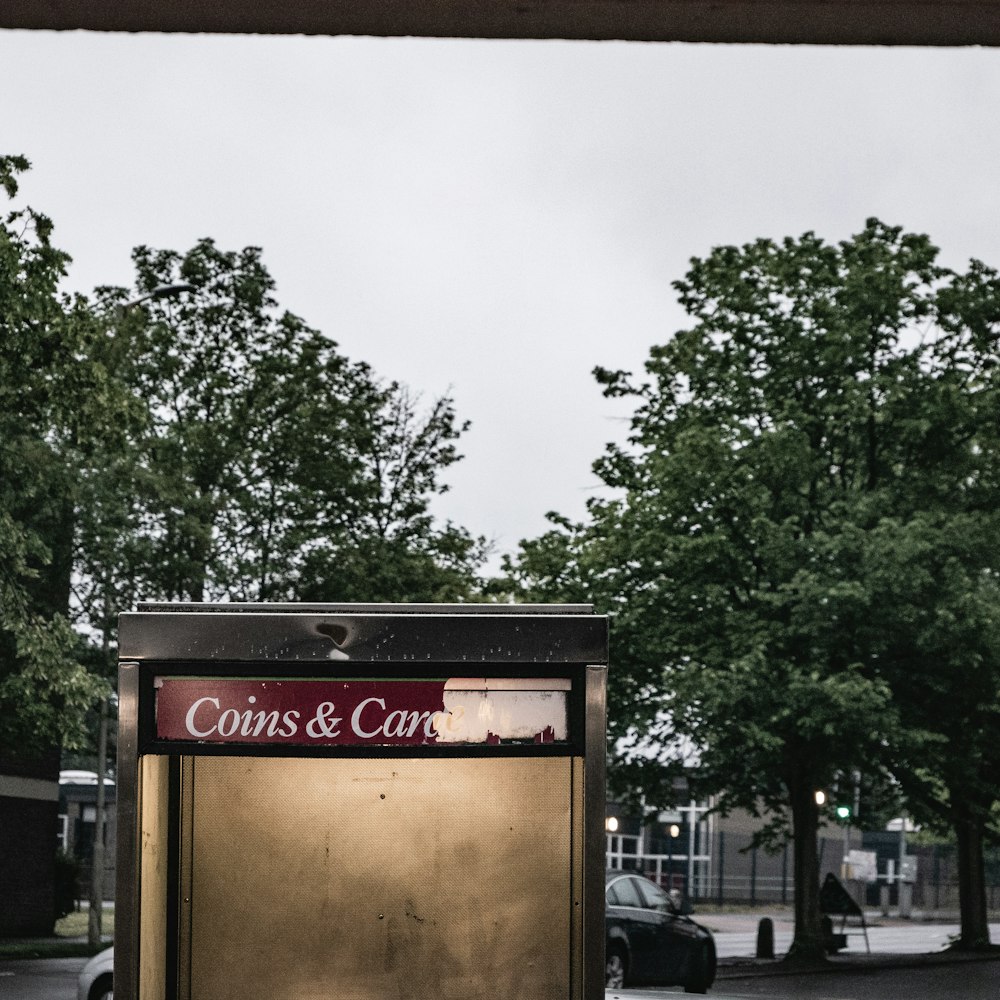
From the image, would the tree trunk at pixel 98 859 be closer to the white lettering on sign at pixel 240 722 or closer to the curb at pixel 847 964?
the curb at pixel 847 964

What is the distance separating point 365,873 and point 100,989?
7968 millimetres

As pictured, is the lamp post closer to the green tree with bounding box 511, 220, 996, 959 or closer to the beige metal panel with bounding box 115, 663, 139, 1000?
the green tree with bounding box 511, 220, 996, 959

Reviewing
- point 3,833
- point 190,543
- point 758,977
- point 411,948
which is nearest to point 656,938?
point 758,977

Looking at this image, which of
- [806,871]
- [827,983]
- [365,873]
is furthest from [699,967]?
[365,873]

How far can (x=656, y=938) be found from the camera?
18.4 meters

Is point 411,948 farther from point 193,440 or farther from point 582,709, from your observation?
point 193,440

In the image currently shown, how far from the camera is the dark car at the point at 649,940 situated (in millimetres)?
18141

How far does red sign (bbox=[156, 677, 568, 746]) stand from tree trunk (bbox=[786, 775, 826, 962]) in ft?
75.6

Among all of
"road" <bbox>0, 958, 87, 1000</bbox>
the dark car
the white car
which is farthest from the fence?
the white car

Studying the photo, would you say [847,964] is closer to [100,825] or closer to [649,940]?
[649,940]

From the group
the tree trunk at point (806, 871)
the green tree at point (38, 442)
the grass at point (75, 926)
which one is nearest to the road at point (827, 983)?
the tree trunk at point (806, 871)

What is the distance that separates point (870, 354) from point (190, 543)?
12166 mm

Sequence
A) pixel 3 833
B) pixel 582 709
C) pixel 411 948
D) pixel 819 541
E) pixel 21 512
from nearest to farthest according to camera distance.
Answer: pixel 582 709 → pixel 411 948 → pixel 21 512 → pixel 819 541 → pixel 3 833

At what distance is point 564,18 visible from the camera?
3.26m
